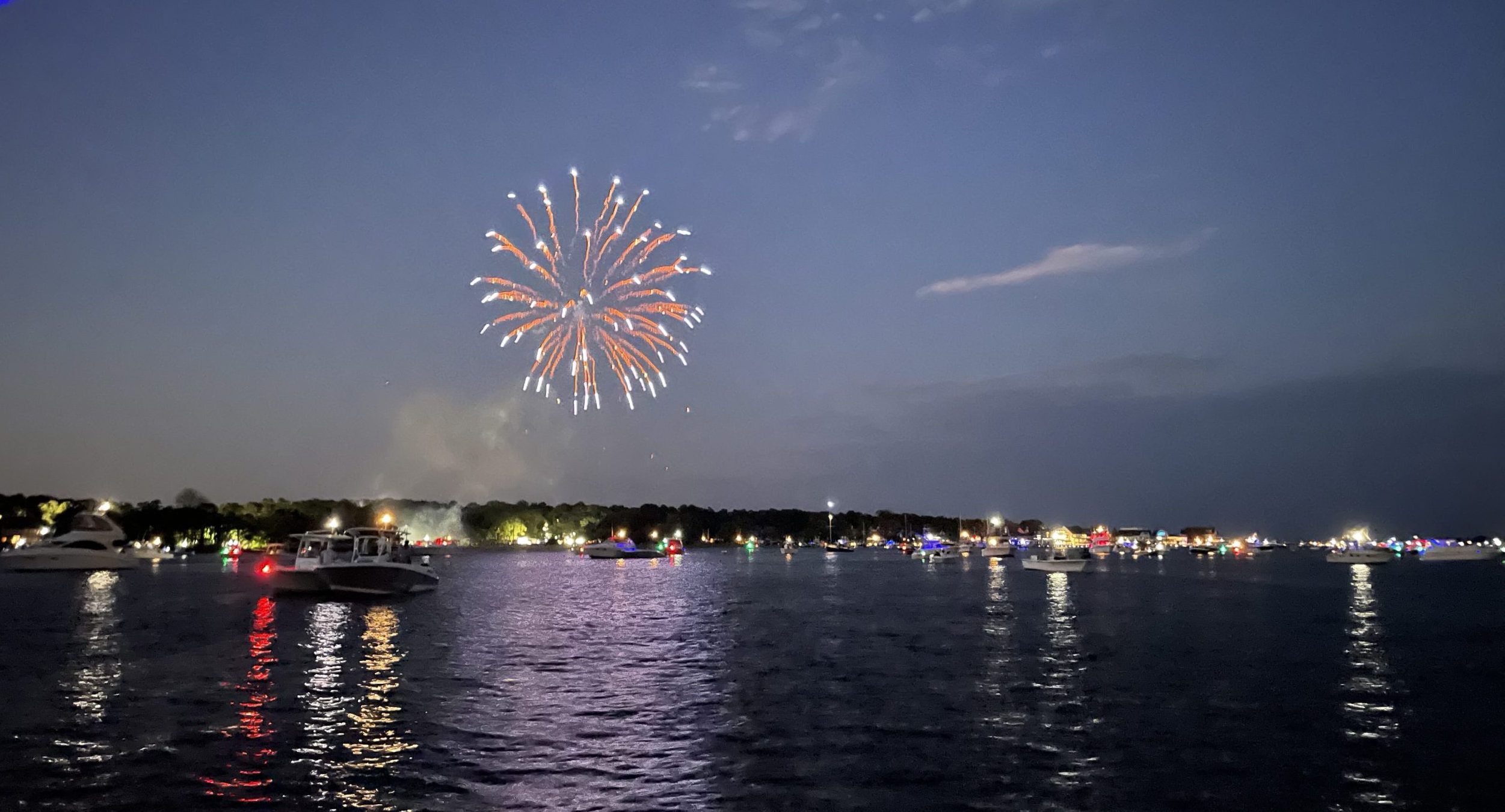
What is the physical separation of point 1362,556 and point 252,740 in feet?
661

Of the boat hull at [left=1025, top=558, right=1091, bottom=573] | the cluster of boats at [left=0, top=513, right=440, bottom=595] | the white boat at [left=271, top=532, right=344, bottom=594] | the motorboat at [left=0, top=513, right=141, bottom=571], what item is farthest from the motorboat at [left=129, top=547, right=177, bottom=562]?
the boat hull at [left=1025, top=558, right=1091, bottom=573]

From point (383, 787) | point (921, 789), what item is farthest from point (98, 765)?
point (921, 789)

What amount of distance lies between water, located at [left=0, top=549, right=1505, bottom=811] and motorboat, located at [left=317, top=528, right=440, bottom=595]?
9599 millimetres

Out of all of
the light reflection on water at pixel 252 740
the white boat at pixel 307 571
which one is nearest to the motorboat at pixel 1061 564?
the white boat at pixel 307 571

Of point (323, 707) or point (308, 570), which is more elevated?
point (308, 570)

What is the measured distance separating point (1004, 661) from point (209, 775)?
80.5 feet

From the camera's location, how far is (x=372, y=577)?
65250 mm

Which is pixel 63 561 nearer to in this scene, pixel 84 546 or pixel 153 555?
pixel 84 546

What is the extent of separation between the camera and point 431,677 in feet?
93.1

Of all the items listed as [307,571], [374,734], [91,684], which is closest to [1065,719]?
[374,734]

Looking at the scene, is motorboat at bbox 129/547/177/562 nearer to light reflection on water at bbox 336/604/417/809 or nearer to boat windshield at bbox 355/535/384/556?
boat windshield at bbox 355/535/384/556

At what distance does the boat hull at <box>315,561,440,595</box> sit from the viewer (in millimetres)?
63812

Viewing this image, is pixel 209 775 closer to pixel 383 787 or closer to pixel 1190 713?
pixel 383 787

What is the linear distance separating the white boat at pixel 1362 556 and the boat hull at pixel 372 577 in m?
175
